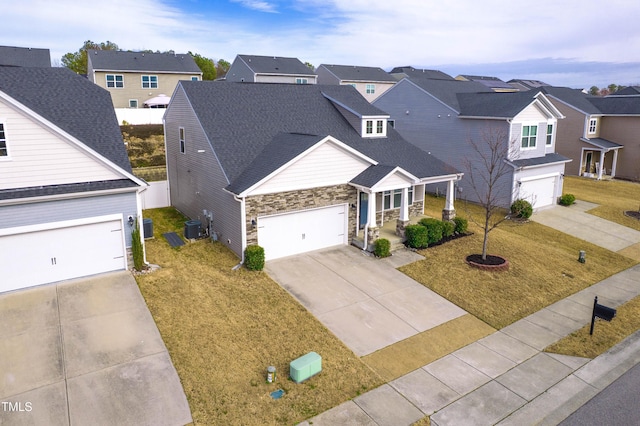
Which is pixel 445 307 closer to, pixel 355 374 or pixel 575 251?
pixel 355 374

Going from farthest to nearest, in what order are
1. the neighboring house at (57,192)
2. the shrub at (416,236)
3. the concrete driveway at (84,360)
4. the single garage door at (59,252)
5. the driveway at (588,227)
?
the driveway at (588,227), the shrub at (416,236), the single garage door at (59,252), the neighboring house at (57,192), the concrete driveway at (84,360)

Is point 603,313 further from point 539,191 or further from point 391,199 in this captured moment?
point 539,191

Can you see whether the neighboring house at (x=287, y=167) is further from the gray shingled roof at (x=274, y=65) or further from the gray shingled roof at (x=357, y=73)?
the gray shingled roof at (x=357, y=73)

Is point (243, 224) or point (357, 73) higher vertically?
point (357, 73)

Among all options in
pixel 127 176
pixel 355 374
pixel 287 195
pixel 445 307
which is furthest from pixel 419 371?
pixel 127 176

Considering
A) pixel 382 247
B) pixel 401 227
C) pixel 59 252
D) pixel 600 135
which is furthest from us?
pixel 600 135

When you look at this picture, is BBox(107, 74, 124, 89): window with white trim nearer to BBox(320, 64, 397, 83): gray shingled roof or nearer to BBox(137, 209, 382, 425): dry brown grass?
BBox(320, 64, 397, 83): gray shingled roof

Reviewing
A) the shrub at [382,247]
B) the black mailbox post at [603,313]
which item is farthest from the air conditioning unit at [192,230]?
the black mailbox post at [603,313]

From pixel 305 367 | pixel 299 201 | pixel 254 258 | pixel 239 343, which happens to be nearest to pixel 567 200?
pixel 299 201
